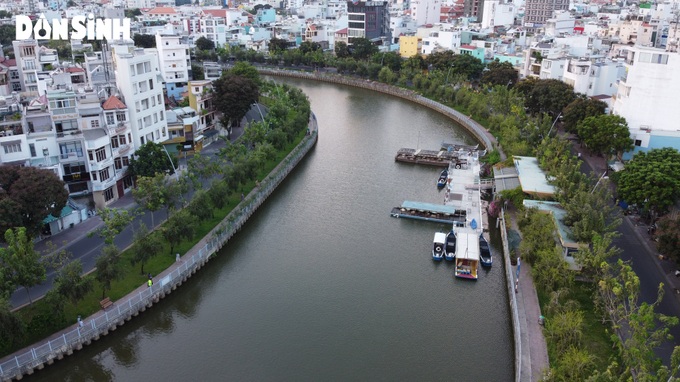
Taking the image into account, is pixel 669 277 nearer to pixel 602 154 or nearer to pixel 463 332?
pixel 463 332

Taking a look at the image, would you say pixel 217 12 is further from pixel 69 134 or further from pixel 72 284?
pixel 72 284

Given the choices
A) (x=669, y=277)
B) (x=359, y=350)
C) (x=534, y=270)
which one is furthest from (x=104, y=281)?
(x=669, y=277)

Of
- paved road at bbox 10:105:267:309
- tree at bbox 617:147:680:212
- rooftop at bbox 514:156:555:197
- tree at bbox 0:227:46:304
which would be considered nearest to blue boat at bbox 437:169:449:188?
rooftop at bbox 514:156:555:197

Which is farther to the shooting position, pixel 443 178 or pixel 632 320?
pixel 443 178

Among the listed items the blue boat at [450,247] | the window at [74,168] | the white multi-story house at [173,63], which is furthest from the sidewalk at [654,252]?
the white multi-story house at [173,63]

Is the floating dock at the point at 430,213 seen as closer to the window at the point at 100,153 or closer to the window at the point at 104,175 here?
the window at the point at 104,175

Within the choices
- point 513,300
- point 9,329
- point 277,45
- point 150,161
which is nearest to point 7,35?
point 277,45
